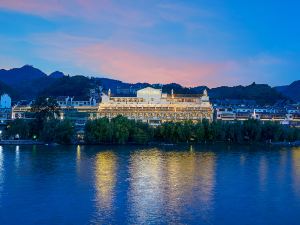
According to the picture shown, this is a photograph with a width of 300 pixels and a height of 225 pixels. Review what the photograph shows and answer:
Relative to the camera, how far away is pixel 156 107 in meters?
31.4

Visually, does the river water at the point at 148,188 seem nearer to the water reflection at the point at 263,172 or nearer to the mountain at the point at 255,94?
the water reflection at the point at 263,172

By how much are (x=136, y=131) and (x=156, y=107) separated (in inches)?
338

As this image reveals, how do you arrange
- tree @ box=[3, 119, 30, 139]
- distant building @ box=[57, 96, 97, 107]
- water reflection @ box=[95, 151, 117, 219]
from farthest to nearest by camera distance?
distant building @ box=[57, 96, 97, 107]
tree @ box=[3, 119, 30, 139]
water reflection @ box=[95, 151, 117, 219]

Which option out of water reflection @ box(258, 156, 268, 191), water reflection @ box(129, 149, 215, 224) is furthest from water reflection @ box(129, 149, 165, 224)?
water reflection @ box(258, 156, 268, 191)

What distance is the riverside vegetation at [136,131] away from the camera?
22.5m

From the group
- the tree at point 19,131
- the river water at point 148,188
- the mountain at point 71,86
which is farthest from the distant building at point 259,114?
the mountain at point 71,86

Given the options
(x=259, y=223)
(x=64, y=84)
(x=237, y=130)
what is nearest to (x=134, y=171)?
(x=259, y=223)

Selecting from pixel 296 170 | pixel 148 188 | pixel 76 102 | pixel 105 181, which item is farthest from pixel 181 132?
pixel 148 188

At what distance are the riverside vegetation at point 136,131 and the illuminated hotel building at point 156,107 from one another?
6.31 meters

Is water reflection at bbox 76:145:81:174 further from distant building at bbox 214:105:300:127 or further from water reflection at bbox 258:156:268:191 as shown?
distant building at bbox 214:105:300:127

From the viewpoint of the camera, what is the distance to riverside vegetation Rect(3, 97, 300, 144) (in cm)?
2252

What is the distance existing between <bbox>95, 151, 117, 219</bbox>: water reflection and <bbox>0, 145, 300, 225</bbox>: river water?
0.07ft

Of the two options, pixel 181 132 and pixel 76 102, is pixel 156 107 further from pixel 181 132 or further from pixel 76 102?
pixel 181 132

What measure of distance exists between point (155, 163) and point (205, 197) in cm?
541
